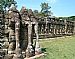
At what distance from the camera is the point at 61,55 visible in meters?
12.0

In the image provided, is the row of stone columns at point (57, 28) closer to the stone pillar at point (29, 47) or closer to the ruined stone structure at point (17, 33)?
the ruined stone structure at point (17, 33)

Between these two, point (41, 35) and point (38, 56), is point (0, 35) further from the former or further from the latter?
point (41, 35)

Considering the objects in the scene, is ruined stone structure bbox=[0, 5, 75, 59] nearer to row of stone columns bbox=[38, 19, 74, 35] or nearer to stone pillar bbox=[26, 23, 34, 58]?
stone pillar bbox=[26, 23, 34, 58]

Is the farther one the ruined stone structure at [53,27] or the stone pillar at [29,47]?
the ruined stone structure at [53,27]

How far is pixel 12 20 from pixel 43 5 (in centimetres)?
5472

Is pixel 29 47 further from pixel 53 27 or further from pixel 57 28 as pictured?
pixel 57 28

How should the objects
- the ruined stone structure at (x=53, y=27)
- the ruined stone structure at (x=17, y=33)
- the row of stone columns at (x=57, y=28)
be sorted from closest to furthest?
the ruined stone structure at (x=17, y=33) < the ruined stone structure at (x=53, y=27) < the row of stone columns at (x=57, y=28)

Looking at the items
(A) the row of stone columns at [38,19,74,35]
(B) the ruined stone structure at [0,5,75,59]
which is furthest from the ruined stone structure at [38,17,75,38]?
(B) the ruined stone structure at [0,5,75,59]

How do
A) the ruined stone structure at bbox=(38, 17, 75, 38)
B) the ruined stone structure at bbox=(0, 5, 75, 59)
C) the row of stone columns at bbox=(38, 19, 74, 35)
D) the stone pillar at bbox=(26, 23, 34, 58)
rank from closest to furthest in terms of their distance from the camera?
the ruined stone structure at bbox=(0, 5, 75, 59), the stone pillar at bbox=(26, 23, 34, 58), the ruined stone structure at bbox=(38, 17, 75, 38), the row of stone columns at bbox=(38, 19, 74, 35)

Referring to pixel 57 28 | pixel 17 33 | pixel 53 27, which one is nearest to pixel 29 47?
pixel 17 33

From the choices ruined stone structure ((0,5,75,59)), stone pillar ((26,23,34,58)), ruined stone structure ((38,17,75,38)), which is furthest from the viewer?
ruined stone structure ((38,17,75,38))

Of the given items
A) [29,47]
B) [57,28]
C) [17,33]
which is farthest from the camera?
[57,28]

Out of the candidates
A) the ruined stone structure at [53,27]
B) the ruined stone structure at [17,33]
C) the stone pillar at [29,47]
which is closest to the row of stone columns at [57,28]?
the ruined stone structure at [53,27]

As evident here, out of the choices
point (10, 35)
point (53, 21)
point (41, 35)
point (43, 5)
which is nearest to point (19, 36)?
point (10, 35)
